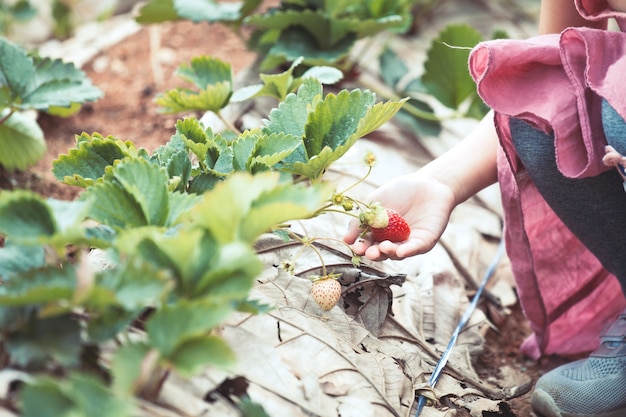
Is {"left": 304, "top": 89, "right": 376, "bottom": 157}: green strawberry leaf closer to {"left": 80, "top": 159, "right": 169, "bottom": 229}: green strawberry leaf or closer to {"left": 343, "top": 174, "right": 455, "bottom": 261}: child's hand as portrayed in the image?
{"left": 343, "top": 174, "right": 455, "bottom": 261}: child's hand

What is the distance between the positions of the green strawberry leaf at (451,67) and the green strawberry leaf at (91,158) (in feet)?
3.15

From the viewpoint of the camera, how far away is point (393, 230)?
1.09 m

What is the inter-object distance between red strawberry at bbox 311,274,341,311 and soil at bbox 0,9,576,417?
1.04 ft

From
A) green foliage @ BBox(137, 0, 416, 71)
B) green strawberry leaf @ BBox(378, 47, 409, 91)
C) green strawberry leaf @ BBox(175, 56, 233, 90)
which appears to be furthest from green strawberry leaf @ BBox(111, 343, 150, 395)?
green strawberry leaf @ BBox(378, 47, 409, 91)

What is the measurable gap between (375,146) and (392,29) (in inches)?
12.5

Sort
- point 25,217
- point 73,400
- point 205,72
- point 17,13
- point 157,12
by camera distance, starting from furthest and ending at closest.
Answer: point 17,13 → point 157,12 → point 205,72 → point 25,217 → point 73,400

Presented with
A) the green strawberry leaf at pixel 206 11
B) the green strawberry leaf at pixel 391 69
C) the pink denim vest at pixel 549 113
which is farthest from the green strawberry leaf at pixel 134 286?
the green strawberry leaf at pixel 391 69

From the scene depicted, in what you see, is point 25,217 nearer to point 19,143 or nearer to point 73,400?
point 73,400

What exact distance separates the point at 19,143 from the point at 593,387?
114cm

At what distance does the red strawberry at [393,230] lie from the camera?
1.09m

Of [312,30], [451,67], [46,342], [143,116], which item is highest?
[46,342]

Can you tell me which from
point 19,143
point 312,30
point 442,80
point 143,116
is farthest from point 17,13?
point 442,80

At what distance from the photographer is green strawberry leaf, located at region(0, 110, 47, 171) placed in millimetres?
1525

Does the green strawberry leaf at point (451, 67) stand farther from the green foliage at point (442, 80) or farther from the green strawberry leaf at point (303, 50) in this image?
the green strawberry leaf at point (303, 50)
